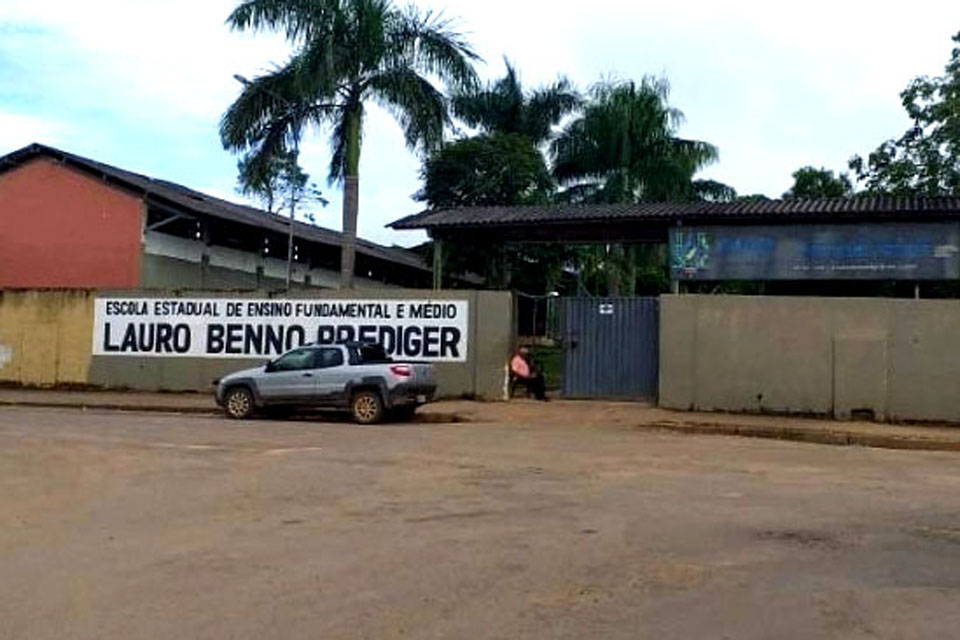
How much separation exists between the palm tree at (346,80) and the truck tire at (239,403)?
28.7ft

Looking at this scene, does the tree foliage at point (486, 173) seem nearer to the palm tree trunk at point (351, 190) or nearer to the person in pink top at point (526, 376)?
the palm tree trunk at point (351, 190)

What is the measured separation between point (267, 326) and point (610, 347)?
8110mm

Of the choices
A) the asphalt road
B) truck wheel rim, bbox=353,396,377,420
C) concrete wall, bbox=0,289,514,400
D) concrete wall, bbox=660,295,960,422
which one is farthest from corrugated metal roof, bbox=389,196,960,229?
the asphalt road

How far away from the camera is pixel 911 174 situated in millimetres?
31906

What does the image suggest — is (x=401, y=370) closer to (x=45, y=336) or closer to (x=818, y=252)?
(x=818, y=252)

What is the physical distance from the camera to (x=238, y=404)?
21969 mm

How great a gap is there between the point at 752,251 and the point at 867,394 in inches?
163

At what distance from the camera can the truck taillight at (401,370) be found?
20844mm

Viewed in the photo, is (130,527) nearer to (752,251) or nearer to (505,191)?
(752,251)

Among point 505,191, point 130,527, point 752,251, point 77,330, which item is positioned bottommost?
point 130,527

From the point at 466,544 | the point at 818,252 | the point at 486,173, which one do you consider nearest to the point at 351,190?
the point at 486,173

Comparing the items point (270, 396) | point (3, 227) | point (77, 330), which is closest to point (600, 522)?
point (270, 396)

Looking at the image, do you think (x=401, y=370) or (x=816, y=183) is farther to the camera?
(x=816, y=183)

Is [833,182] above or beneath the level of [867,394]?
above
